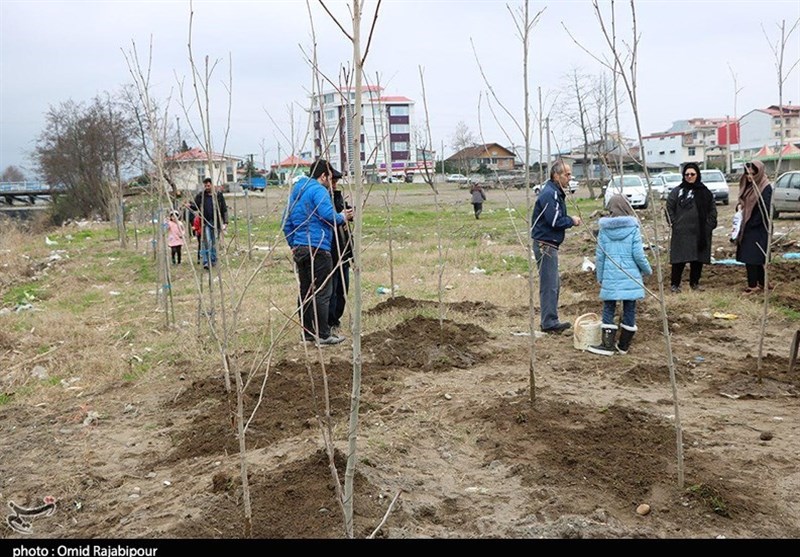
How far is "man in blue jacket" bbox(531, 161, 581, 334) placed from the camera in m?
5.88

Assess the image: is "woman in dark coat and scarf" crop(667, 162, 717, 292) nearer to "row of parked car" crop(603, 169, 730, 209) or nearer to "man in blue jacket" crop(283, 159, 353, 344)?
"man in blue jacket" crop(283, 159, 353, 344)

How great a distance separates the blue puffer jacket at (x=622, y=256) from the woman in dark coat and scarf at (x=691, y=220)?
2.53m

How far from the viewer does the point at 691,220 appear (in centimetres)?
766

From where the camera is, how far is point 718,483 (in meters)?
3.10

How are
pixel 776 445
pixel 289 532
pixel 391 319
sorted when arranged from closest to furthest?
pixel 289 532, pixel 776 445, pixel 391 319

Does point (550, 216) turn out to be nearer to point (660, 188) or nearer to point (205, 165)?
point (205, 165)

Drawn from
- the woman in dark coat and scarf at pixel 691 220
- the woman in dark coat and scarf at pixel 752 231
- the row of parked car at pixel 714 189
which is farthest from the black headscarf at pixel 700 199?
the row of parked car at pixel 714 189

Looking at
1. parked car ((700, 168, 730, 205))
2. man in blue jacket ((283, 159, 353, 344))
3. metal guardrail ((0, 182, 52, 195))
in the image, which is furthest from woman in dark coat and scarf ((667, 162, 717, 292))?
metal guardrail ((0, 182, 52, 195))

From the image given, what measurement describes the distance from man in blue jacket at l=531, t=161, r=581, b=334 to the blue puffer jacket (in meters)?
0.29

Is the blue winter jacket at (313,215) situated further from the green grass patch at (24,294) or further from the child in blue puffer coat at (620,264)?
the green grass patch at (24,294)

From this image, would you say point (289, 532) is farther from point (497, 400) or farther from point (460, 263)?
point (460, 263)

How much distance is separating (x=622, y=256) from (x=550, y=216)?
0.76m

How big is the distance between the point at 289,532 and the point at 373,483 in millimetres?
553
